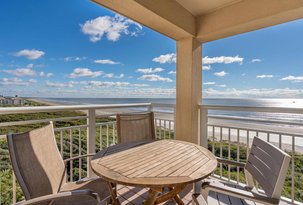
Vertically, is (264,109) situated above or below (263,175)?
above

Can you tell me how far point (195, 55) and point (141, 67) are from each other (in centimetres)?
1597

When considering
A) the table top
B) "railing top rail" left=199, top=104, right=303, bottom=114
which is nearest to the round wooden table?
the table top

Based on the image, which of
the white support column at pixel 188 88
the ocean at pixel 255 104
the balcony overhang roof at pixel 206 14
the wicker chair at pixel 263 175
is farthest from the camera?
the white support column at pixel 188 88

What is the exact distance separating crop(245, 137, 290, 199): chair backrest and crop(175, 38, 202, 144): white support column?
5.06ft

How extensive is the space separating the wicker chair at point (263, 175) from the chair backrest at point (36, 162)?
3.72 feet

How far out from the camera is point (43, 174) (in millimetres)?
1335

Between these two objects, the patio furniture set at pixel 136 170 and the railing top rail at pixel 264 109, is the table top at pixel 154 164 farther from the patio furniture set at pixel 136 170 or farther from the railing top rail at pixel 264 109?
the railing top rail at pixel 264 109

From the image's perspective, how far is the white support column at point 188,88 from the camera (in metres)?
3.09

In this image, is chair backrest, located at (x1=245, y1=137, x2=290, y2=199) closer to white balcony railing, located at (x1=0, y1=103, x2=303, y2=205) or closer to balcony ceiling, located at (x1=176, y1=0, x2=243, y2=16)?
white balcony railing, located at (x1=0, y1=103, x2=303, y2=205)

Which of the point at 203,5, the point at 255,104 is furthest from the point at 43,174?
the point at 255,104

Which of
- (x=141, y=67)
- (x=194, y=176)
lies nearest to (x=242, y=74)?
(x=141, y=67)

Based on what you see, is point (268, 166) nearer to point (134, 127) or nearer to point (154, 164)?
point (154, 164)

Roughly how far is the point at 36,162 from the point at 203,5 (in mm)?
3081

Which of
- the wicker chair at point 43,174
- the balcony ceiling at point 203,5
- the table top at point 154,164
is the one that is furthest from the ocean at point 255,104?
the wicker chair at point 43,174
